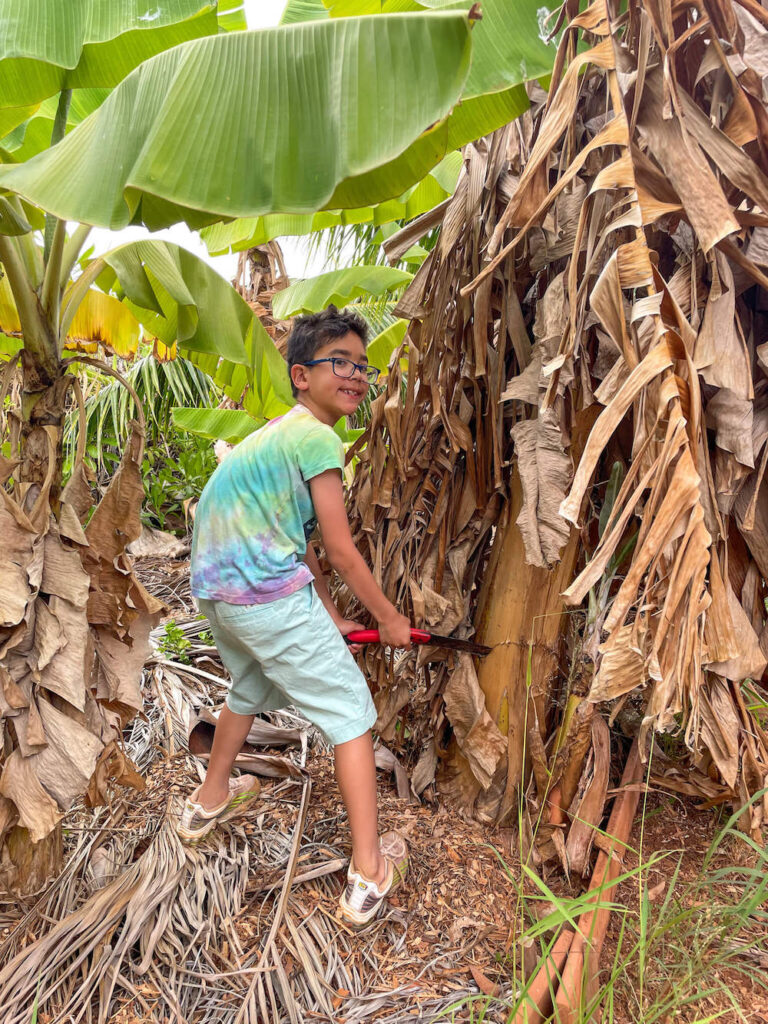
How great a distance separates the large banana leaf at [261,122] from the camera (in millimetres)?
1193

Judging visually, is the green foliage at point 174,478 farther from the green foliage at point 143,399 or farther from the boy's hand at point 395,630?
the boy's hand at point 395,630

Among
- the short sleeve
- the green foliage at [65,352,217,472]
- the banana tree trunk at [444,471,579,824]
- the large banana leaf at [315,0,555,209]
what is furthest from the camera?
the green foliage at [65,352,217,472]

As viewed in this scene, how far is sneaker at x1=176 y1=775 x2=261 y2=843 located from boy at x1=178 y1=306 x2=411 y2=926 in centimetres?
1

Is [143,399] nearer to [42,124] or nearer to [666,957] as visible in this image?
[42,124]

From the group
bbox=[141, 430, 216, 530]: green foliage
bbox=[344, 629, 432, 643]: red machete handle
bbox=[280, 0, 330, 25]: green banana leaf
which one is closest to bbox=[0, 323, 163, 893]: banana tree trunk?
bbox=[344, 629, 432, 643]: red machete handle

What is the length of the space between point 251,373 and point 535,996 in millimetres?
2284

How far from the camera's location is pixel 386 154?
119 centimetres

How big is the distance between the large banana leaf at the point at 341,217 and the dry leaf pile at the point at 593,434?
1.06 m

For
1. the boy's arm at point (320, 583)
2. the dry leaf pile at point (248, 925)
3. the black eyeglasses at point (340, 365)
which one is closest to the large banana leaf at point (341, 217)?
the black eyeglasses at point (340, 365)

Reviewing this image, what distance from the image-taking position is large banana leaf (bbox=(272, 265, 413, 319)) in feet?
10.5

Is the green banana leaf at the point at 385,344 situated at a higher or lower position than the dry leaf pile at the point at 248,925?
higher

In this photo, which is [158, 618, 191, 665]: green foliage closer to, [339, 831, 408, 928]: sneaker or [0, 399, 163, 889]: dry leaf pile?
[0, 399, 163, 889]: dry leaf pile

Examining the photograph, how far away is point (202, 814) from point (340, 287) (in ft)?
7.48

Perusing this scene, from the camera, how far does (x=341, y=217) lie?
10.2 ft
